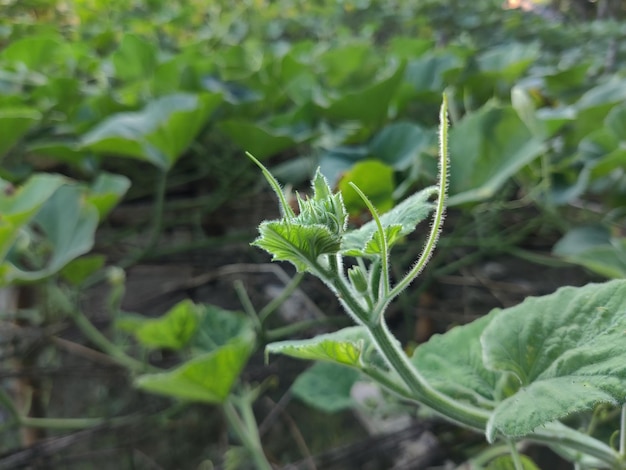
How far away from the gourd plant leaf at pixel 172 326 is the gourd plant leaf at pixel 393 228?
37 centimetres

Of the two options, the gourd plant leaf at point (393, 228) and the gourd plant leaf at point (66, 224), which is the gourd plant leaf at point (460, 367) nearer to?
the gourd plant leaf at point (393, 228)

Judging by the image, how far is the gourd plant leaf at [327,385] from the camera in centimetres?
51

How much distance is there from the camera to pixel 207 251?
2.91 feet

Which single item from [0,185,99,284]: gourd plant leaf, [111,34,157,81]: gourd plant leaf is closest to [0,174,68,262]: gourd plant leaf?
[0,185,99,284]: gourd plant leaf

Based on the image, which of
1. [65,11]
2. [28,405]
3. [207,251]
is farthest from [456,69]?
[65,11]

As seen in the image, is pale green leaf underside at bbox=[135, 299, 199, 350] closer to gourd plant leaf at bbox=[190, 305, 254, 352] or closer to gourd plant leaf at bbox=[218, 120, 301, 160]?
gourd plant leaf at bbox=[190, 305, 254, 352]

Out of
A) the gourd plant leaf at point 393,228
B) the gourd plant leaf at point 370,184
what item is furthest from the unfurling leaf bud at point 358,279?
the gourd plant leaf at point 370,184

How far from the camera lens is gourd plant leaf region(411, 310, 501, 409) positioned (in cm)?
27

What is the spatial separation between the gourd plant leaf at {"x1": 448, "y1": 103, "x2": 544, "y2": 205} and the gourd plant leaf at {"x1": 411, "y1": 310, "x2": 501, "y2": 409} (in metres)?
0.24

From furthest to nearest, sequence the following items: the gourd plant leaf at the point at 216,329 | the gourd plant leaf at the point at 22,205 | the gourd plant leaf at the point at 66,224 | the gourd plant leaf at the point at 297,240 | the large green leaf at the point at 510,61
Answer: the large green leaf at the point at 510,61 → the gourd plant leaf at the point at 216,329 → the gourd plant leaf at the point at 66,224 → the gourd plant leaf at the point at 22,205 → the gourd plant leaf at the point at 297,240

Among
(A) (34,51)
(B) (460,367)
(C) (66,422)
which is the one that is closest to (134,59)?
(A) (34,51)

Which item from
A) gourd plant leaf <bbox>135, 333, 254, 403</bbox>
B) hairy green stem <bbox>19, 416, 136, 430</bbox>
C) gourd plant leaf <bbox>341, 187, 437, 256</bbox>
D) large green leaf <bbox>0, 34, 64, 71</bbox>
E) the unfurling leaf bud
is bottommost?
hairy green stem <bbox>19, 416, 136, 430</bbox>

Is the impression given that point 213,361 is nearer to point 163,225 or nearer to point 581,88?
point 163,225

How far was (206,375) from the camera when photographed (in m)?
0.45
